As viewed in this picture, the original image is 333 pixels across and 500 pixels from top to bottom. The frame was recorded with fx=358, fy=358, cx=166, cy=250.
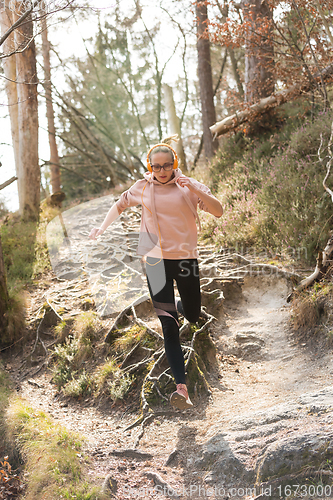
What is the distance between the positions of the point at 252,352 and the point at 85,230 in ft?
20.2

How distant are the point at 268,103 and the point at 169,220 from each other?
6.22 meters

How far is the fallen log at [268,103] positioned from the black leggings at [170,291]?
201 inches

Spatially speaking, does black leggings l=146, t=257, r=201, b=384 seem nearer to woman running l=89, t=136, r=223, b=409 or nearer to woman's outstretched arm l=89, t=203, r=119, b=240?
woman running l=89, t=136, r=223, b=409

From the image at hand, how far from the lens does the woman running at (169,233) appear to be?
3.11 meters

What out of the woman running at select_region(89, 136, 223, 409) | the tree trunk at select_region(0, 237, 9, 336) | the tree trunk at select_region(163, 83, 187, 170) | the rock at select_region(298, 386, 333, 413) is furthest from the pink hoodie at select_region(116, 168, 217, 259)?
the tree trunk at select_region(163, 83, 187, 170)

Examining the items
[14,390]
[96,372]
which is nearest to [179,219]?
[96,372]

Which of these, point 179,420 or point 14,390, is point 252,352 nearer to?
point 179,420

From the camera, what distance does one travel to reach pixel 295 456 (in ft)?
7.55

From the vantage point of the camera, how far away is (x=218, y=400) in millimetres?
3625

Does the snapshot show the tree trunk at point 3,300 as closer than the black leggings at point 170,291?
No

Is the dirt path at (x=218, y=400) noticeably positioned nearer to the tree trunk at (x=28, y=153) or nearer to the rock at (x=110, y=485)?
the rock at (x=110, y=485)

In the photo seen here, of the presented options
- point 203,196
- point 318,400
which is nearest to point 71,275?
point 203,196

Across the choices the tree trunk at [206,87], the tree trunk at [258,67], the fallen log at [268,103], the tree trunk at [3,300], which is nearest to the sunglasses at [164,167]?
the tree trunk at [3,300]

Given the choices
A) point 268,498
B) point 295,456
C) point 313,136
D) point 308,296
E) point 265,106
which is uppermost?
point 265,106
